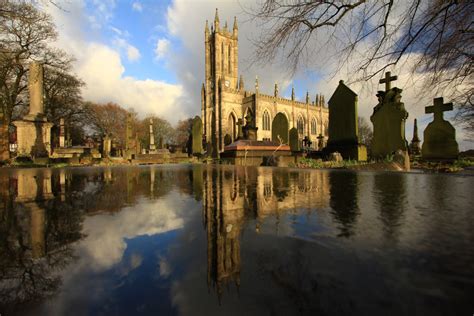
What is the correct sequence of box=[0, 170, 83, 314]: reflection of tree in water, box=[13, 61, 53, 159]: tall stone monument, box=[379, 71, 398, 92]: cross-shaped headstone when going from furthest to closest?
box=[13, 61, 53, 159]: tall stone monument, box=[379, 71, 398, 92]: cross-shaped headstone, box=[0, 170, 83, 314]: reflection of tree in water

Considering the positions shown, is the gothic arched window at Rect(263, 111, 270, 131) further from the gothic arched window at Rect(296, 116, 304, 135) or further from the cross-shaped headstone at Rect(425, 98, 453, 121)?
the cross-shaped headstone at Rect(425, 98, 453, 121)

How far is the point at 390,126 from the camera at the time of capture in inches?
405

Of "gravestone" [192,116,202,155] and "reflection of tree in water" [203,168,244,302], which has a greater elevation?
"gravestone" [192,116,202,155]

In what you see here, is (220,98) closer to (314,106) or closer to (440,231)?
(314,106)

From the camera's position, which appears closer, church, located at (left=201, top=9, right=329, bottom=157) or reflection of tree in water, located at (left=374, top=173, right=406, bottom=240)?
reflection of tree in water, located at (left=374, top=173, right=406, bottom=240)

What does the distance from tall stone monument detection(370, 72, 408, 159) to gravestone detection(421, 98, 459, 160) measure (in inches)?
86.6

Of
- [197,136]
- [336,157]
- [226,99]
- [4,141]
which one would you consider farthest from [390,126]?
[226,99]

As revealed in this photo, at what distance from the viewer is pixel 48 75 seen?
80.1ft

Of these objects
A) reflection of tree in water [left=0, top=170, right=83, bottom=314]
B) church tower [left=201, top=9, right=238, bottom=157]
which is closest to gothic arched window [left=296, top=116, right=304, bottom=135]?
church tower [left=201, top=9, right=238, bottom=157]

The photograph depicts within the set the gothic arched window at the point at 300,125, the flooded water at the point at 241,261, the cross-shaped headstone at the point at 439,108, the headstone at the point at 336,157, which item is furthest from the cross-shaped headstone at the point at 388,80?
the gothic arched window at the point at 300,125

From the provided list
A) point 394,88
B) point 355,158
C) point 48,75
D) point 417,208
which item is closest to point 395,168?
point 355,158

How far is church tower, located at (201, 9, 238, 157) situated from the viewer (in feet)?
154

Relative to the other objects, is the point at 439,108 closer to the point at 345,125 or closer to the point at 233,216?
the point at 345,125

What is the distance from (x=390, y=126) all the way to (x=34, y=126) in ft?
63.3
